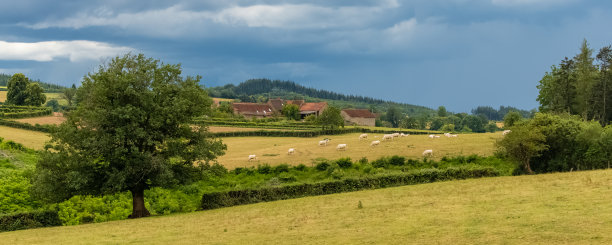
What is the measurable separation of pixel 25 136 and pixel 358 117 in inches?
4177

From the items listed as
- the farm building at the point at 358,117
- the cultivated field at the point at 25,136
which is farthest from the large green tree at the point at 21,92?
the farm building at the point at 358,117

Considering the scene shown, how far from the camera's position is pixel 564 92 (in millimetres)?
87188

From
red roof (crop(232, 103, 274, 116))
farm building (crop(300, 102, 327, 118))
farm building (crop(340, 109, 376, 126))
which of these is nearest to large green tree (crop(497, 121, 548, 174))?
farm building (crop(340, 109, 376, 126))

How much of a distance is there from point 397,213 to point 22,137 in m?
78.1

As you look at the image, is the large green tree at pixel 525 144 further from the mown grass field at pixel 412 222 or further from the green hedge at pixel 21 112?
the green hedge at pixel 21 112

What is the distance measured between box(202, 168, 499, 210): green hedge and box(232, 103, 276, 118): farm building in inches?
4975

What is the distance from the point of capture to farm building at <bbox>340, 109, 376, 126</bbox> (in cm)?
16800

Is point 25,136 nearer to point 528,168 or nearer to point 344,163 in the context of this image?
point 344,163

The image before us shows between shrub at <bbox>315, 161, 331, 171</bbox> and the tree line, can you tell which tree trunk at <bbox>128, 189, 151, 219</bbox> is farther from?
the tree line

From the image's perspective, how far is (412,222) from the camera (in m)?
24.1

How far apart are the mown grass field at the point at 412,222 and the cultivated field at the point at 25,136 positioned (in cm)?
5183

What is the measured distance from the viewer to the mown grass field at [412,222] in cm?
1995

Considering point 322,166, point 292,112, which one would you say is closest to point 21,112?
point 292,112

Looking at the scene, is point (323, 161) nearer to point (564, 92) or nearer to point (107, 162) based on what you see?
point (107, 162)
